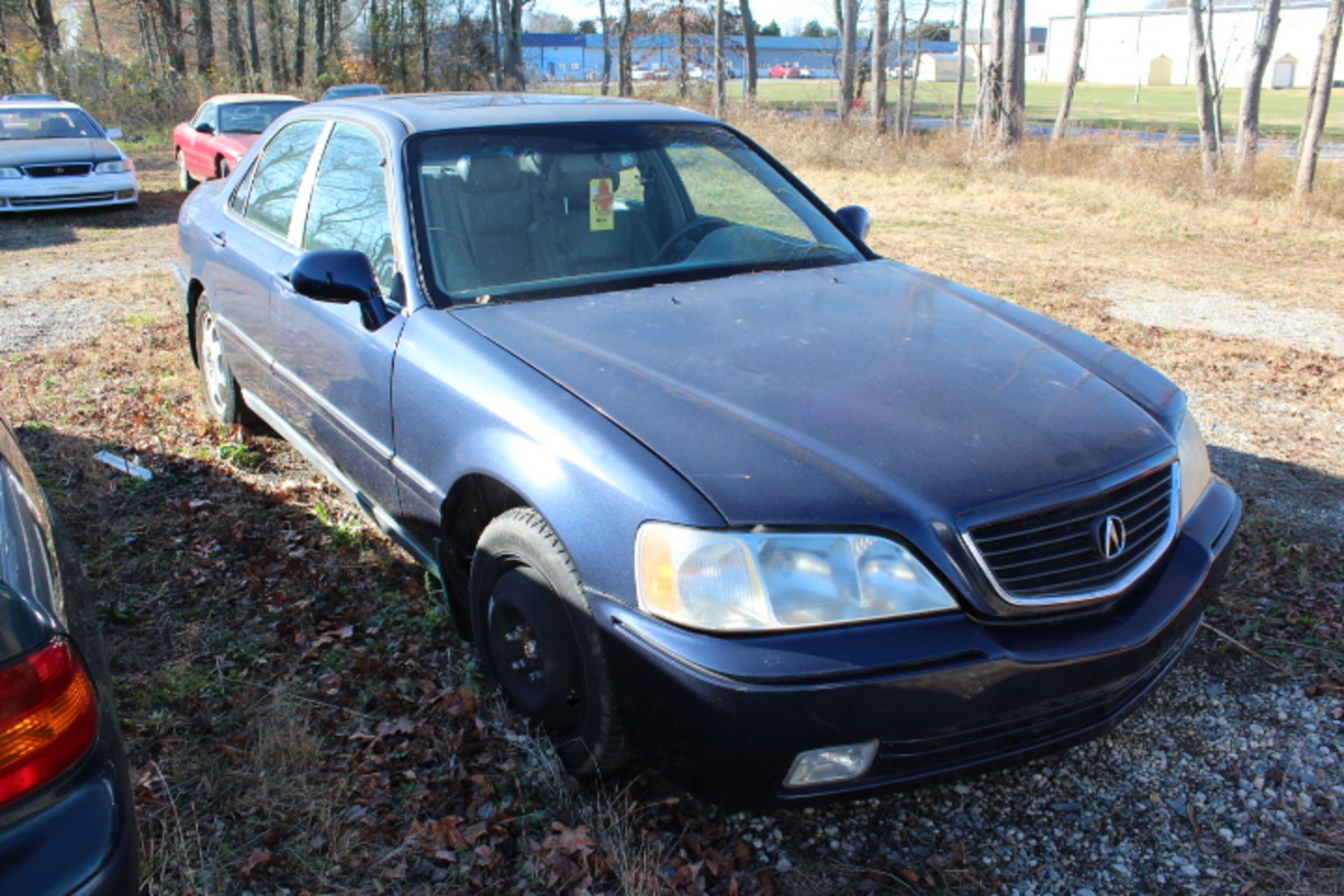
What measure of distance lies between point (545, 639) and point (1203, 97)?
1785 cm

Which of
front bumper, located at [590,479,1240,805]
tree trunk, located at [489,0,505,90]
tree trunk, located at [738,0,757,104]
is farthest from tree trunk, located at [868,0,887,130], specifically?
front bumper, located at [590,479,1240,805]

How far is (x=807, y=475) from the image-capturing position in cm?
229

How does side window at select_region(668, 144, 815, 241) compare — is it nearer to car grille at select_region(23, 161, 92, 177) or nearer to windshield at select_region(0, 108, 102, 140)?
car grille at select_region(23, 161, 92, 177)

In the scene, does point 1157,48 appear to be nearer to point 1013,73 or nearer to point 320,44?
point 320,44

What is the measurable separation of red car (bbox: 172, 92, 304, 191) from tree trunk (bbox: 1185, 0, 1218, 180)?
13.0m

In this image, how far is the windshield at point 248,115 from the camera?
14.1 metres

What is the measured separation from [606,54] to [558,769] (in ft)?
158

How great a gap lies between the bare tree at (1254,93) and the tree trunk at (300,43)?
3113cm

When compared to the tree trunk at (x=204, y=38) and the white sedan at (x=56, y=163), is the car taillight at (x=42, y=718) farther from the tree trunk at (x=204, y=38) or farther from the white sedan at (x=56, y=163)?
the tree trunk at (x=204, y=38)

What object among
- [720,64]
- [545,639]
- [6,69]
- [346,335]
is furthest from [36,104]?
[720,64]

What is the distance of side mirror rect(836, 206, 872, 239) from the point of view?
424 centimetres

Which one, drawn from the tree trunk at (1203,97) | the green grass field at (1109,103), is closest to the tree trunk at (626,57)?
the green grass field at (1109,103)

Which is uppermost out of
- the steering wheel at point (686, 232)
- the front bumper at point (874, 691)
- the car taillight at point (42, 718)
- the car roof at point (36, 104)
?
the car roof at point (36, 104)

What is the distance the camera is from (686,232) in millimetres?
3807
